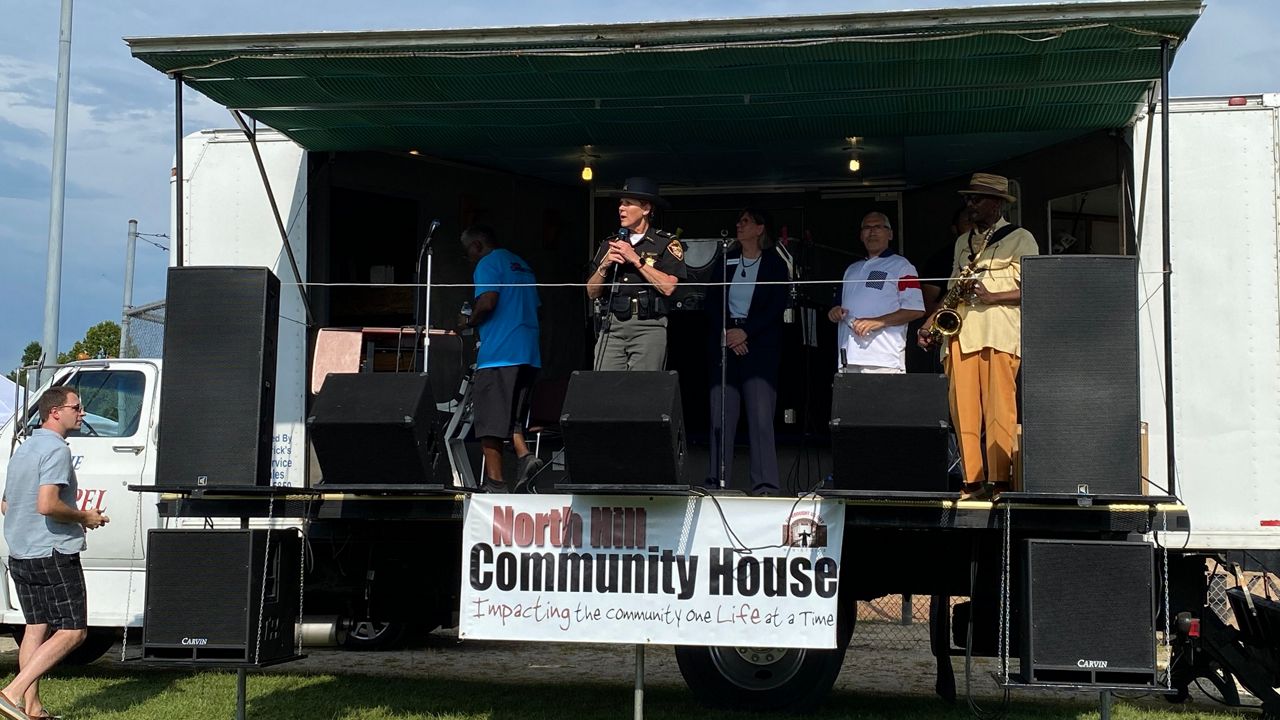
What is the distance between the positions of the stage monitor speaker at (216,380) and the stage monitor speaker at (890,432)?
8.55ft

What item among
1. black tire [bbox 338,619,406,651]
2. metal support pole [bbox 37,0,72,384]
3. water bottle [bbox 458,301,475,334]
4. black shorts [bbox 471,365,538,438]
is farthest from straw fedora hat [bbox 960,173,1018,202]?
metal support pole [bbox 37,0,72,384]

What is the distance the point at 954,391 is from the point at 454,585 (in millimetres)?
2682

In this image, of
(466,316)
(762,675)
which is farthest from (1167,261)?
(466,316)

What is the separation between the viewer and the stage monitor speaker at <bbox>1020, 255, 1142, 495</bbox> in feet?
18.6

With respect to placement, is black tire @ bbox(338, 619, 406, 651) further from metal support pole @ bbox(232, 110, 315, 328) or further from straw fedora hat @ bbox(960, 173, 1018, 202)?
straw fedora hat @ bbox(960, 173, 1018, 202)

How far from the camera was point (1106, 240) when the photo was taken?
770 cm

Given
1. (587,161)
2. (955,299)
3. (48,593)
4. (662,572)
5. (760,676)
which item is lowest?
(760,676)

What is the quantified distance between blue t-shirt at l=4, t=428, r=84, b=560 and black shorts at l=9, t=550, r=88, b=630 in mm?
50

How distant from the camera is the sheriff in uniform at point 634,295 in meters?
6.75

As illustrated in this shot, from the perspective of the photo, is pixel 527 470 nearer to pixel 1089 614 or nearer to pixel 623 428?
pixel 623 428

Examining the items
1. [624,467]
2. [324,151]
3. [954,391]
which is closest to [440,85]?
[324,151]

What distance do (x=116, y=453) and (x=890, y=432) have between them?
496 cm

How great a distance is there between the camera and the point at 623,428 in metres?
5.89

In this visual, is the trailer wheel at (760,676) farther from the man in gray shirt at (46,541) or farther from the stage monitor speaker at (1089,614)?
the man in gray shirt at (46,541)
